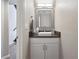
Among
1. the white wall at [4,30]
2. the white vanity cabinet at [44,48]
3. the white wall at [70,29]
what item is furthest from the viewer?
the white wall at [4,30]

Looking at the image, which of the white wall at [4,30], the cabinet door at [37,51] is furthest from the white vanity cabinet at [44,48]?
the white wall at [4,30]

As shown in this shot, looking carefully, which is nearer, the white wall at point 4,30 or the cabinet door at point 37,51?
the cabinet door at point 37,51

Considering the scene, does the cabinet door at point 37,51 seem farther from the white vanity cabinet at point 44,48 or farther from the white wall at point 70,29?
the white wall at point 70,29

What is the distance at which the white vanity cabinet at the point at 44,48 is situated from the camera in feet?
12.4

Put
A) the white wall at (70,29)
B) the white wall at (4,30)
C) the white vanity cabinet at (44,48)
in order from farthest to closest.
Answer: the white wall at (4,30) < the white vanity cabinet at (44,48) < the white wall at (70,29)

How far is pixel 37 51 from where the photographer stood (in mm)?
3795

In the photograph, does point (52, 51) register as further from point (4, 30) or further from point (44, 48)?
point (4, 30)

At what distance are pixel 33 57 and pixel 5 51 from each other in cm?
98

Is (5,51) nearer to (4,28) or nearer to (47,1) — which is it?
(4,28)

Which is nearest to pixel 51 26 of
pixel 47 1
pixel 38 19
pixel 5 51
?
pixel 38 19

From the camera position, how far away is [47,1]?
503 centimetres

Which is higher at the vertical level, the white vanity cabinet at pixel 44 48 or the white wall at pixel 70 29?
the white wall at pixel 70 29

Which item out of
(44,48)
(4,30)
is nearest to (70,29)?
(44,48)

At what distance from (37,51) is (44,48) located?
0.20m
